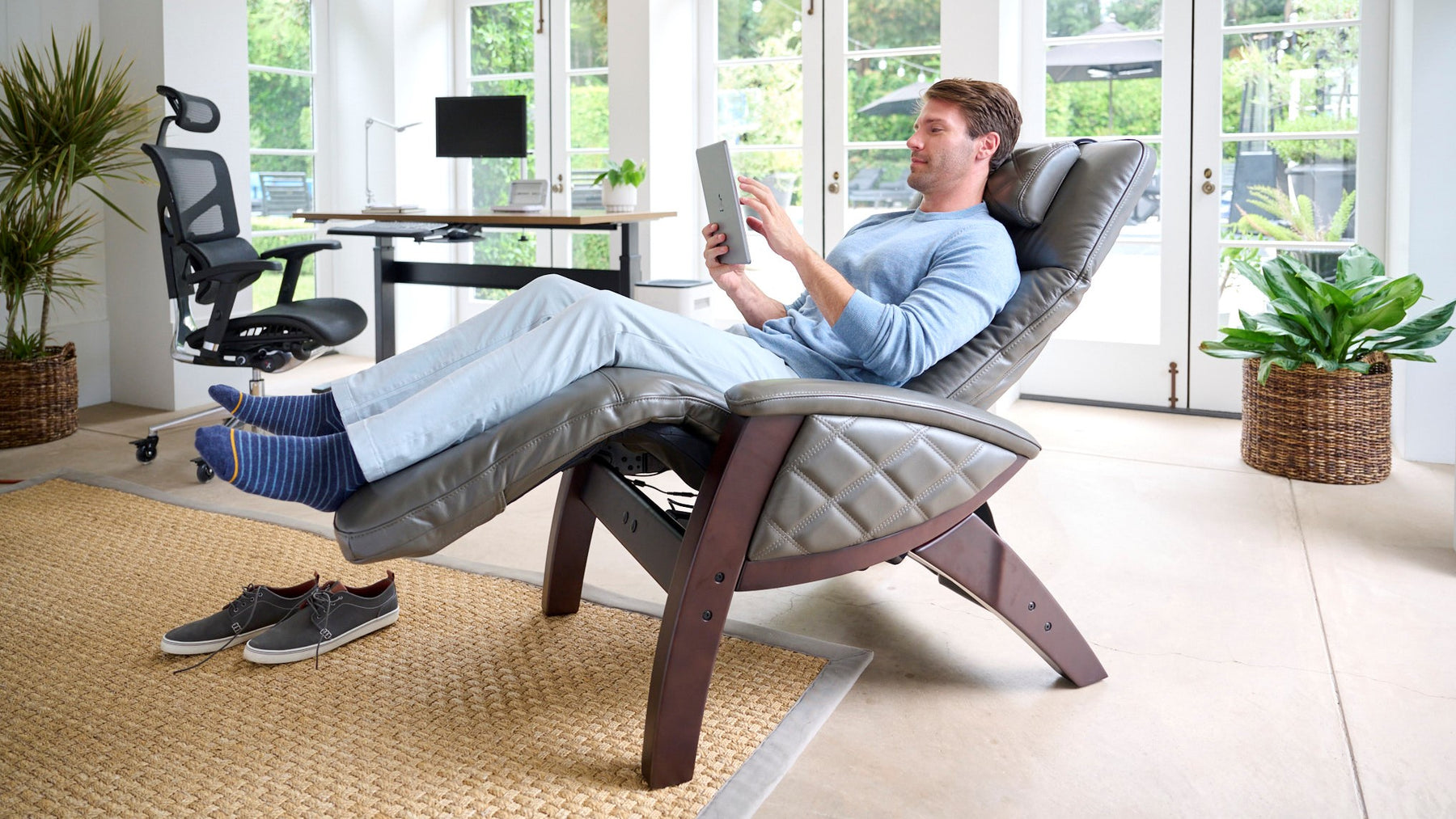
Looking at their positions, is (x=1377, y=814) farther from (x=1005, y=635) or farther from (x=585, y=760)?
(x=585, y=760)

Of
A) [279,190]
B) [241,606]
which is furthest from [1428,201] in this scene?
[279,190]

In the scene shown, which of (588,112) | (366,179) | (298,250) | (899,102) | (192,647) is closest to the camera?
(192,647)

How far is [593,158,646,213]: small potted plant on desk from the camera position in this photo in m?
4.59

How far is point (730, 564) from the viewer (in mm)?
1636

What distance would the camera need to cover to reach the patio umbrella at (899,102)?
15.6ft

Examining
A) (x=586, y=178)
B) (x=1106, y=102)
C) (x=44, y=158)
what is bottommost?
(x=44, y=158)

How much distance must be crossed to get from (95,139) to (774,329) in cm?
300

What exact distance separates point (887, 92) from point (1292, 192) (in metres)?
1.64

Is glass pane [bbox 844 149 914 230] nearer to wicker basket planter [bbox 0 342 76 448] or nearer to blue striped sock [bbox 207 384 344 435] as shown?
wicker basket planter [bbox 0 342 76 448]

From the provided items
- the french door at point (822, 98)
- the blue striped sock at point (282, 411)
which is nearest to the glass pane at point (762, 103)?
the french door at point (822, 98)

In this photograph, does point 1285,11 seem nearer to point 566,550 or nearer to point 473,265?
point 473,265

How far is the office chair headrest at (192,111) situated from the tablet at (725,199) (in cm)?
199

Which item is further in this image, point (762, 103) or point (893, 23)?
point (762, 103)

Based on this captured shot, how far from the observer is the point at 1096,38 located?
14.4 ft
